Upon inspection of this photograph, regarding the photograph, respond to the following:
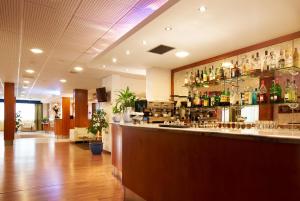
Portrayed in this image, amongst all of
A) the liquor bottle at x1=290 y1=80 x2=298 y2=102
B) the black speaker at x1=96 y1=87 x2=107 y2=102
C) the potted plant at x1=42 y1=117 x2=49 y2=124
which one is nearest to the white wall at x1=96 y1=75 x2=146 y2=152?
the black speaker at x1=96 y1=87 x2=107 y2=102

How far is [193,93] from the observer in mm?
4820

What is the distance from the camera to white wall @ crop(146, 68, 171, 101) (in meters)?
5.68

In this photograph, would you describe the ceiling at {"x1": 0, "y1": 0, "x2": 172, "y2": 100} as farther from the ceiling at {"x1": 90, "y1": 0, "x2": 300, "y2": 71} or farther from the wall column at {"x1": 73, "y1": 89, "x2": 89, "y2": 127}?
the wall column at {"x1": 73, "y1": 89, "x2": 89, "y2": 127}

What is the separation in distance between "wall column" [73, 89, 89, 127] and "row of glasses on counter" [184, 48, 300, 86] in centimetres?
769

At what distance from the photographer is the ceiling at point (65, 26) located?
3092 mm

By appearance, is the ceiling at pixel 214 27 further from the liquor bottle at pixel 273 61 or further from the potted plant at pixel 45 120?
the potted plant at pixel 45 120

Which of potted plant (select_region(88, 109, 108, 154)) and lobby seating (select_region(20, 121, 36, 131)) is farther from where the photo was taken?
lobby seating (select_region(20, 121, 36, 131))

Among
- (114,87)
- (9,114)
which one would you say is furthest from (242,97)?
(9,114)

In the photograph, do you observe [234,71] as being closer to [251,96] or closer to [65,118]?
[251,96]

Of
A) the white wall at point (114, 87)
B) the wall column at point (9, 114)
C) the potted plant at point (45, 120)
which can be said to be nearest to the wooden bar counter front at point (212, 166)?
the white wall at point (114, 87)

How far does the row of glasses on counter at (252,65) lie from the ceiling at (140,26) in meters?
0.30

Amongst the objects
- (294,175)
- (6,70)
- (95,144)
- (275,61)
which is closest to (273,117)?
(275,61)

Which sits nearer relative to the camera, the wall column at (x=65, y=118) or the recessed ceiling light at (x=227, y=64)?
the recessed ceiling light at (x=227, y=64)

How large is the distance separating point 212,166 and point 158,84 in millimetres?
3926
